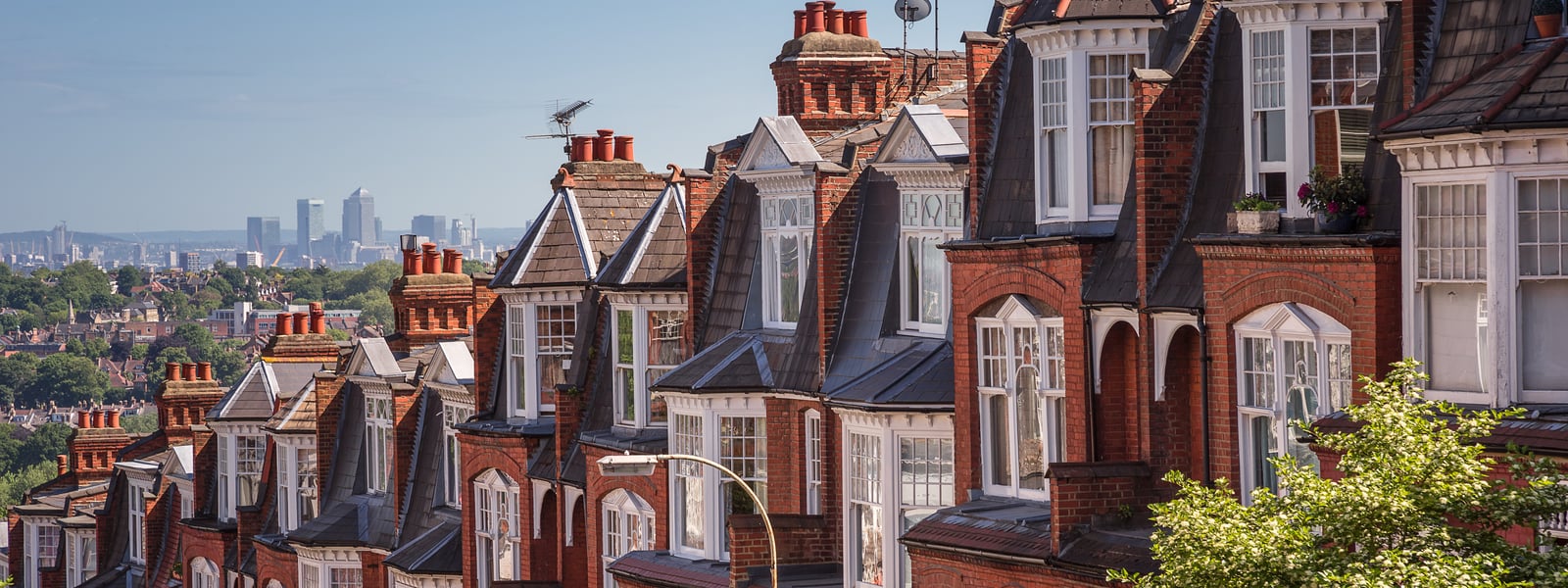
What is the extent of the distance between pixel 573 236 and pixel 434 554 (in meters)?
7.46

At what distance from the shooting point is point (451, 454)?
156 feet

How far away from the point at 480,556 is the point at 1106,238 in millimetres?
20883

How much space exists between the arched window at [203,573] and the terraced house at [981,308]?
7155 mm

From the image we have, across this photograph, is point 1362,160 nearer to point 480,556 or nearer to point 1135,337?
point 1135,337

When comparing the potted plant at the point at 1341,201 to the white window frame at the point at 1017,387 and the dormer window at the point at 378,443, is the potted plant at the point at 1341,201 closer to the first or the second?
the white window frame at the point at 1017,387

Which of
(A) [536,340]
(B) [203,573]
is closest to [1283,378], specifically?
(A) [536,340]

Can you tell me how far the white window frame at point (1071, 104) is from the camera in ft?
88.9

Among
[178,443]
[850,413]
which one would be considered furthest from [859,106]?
[178,443]

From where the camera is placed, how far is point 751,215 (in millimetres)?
37562

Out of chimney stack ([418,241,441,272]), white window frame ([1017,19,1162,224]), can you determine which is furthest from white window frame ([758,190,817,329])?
chimney stack ([418,241,441,272])

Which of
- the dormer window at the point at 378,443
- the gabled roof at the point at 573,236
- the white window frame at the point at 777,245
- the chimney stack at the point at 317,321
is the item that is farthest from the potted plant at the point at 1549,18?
the chimney stack at the point at 317,321

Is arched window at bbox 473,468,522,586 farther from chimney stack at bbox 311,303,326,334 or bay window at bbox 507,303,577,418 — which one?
chimney stack at bbox 311,303,326,334

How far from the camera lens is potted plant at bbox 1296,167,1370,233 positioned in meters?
22.8

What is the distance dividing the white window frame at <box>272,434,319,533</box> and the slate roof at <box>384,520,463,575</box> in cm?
658
